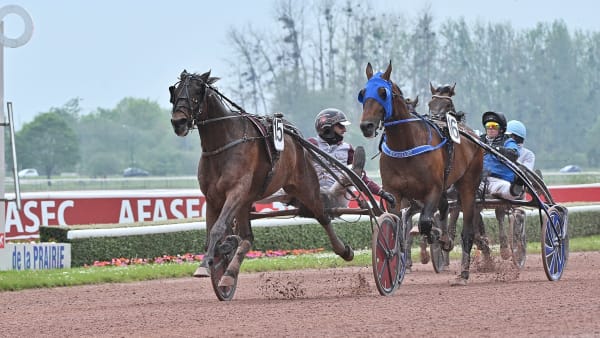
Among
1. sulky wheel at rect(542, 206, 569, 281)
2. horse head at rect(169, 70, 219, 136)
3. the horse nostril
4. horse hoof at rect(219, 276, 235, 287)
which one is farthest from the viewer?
sulky wheel at rect(542, 206, 569, 281)

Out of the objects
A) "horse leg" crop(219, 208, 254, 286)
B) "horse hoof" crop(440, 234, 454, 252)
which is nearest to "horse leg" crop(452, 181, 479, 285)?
"horse hoof" crop(440, 234, 454, 252)

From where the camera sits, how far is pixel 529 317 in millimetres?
6945

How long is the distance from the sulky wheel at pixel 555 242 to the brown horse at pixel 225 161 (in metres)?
2.55

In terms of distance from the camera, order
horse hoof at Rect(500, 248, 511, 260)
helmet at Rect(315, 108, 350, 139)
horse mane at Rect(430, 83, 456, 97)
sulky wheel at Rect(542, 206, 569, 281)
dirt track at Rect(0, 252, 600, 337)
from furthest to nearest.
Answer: horse hoof at Rect(500, 248, 511, 260) → horse mane at Rect(430, 83, 456, 97) → helmet at Rect(315, 108, 350, 139) → sulky wheel at Rect(542, 206, 569, 281) → dirt track at Rect(0, 252, 600, 337)

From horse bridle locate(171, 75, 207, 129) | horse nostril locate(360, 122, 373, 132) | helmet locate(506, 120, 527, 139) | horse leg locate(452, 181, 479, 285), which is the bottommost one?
horse leg locate(452, 181, 479, 285)

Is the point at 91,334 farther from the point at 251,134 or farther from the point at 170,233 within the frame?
the point at 170,233

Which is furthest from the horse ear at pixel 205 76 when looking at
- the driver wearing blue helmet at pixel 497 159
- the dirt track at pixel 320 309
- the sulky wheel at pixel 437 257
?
the sulky wheel at pixel 437 257

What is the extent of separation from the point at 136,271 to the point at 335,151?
286cm

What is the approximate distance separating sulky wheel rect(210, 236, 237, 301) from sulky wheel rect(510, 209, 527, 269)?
166 inches

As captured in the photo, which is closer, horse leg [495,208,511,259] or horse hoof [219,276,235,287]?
horse hoof [219,276,235,287]

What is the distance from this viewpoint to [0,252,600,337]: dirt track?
6.56 metres

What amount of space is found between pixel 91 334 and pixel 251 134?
8.13 ft

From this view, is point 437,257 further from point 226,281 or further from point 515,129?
point 226,281

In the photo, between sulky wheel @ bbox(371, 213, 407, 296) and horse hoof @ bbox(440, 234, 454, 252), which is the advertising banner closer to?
horse hoof @ bbox(440, 234, 454, 252)
